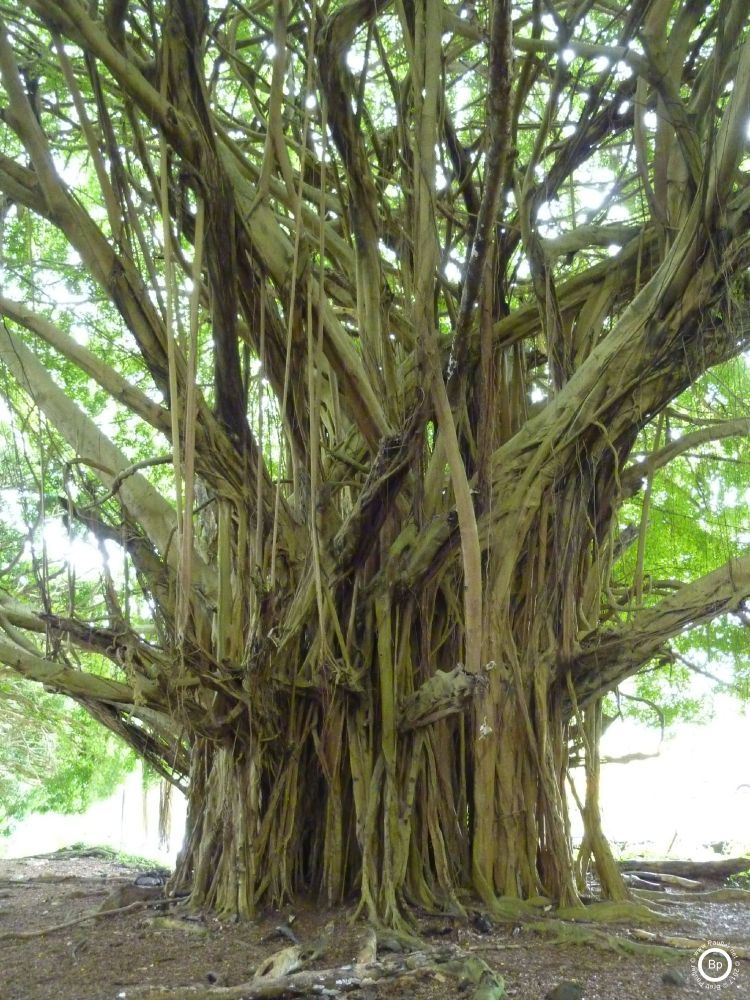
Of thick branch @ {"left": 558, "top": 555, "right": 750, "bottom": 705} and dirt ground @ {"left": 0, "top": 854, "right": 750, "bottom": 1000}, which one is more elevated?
thick branch @ {"left": 558, "top": 555, "right": 750, "bottom": 705}

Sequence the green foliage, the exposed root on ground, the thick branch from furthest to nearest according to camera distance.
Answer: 1. the green foliage
2. the thick branch
3. the exposed root on ground

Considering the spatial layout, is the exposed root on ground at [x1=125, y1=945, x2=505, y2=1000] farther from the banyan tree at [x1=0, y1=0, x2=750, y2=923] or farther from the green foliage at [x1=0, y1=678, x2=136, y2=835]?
the green foliage at [x1=0, y1=678, x2=136, y2=835]

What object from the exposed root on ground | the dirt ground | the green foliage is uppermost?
the green foliage

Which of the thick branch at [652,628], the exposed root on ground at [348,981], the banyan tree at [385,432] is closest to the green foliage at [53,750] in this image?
the banyan tree at [385,432]

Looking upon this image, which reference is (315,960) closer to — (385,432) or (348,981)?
(348,981)

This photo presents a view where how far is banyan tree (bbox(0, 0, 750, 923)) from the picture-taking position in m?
2.16

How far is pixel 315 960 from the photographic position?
7.03ft

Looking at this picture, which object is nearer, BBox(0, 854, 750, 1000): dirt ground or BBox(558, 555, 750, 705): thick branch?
BBox(0, 854, 750, 1000): dirt ground

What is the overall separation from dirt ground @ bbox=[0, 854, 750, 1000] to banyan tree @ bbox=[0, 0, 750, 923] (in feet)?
0.65

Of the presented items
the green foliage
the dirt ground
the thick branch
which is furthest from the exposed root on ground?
the green foliage

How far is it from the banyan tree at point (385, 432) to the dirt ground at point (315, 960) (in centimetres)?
20

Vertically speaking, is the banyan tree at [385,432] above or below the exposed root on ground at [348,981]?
above

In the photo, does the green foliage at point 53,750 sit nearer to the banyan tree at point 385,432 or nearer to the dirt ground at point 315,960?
the banyan tree at point 385,432

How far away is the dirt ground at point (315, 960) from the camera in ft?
6.39
